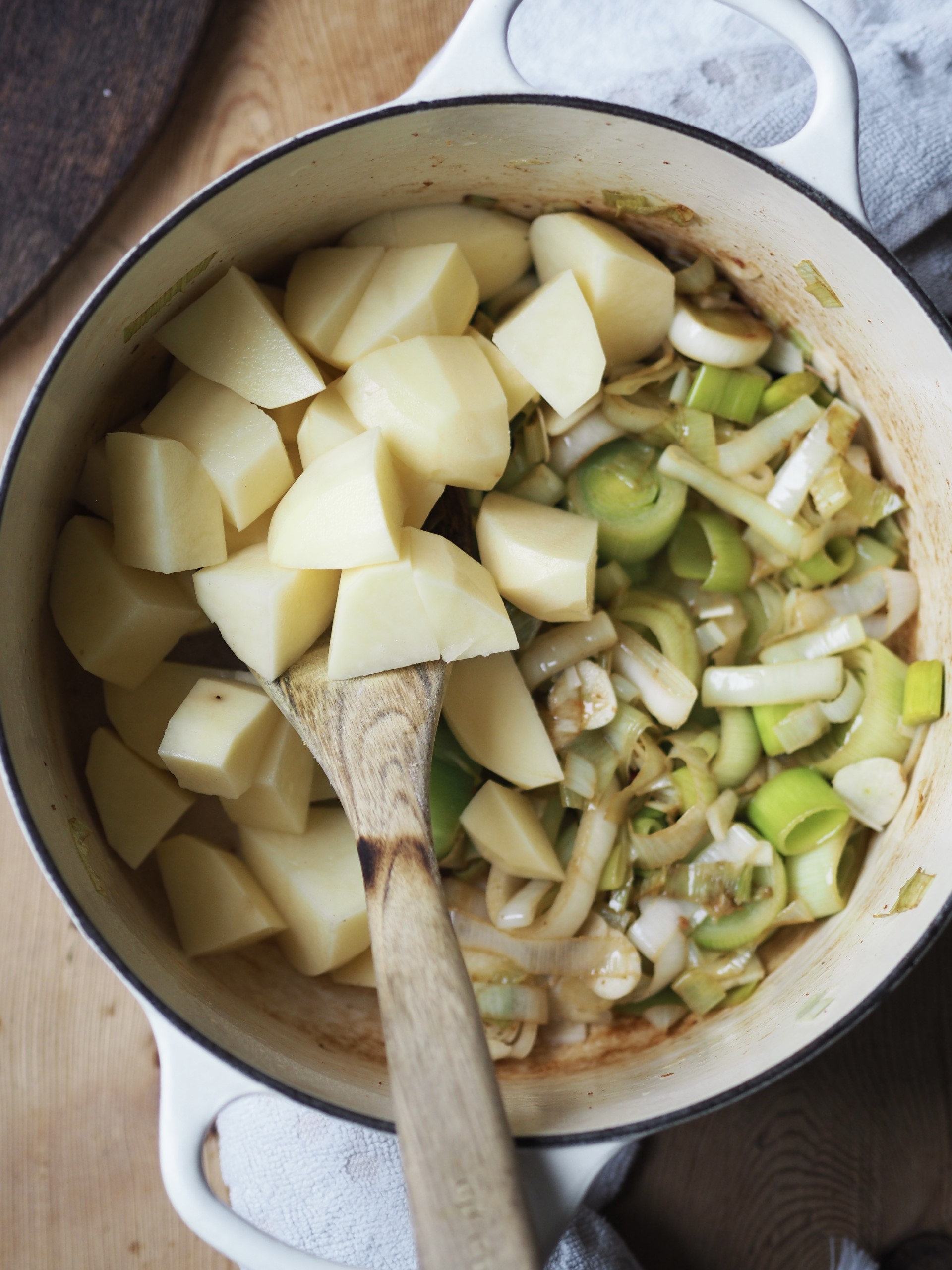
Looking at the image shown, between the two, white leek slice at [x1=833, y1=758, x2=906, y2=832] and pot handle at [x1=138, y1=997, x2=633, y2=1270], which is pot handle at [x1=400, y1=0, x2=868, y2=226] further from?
pot handle at [x1=138, y1=997, x2=633, y2=1270]

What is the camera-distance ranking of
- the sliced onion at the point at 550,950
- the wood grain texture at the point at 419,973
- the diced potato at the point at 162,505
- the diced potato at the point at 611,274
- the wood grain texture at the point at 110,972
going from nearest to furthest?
the wood grain texture at the point at 419,973 < the diced potato at the point at 162,505 < the diced potato at the point at 611,274 < the sliced onion at the point at 550,950 < the wood grain texture at the point at 110,972

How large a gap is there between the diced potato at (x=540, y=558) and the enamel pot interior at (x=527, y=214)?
405mm

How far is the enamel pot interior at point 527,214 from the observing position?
3.30 ft

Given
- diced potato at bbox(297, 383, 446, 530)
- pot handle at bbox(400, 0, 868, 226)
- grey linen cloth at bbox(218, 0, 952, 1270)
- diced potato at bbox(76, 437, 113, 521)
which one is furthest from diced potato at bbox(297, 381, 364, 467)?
grey linen cloth at bbox(218, 0, 952, 1270)

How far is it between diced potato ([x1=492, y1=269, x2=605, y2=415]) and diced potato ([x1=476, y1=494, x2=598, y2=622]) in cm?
14

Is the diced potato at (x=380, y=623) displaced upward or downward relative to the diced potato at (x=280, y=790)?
upward

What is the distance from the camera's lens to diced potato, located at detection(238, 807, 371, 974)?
1.21 meters

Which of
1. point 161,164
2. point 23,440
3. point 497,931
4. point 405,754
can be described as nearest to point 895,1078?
point 497,931

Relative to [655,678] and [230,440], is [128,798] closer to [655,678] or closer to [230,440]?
[230,440]

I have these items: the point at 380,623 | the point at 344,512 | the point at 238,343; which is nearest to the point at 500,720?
the point at 380,623

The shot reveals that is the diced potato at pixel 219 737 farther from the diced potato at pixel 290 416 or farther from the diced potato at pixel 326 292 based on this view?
the diced potato at pixel 326 292

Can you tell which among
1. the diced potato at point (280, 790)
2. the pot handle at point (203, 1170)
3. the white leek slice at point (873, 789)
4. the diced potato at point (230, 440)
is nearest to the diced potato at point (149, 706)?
the diced potato at point (280, 790)

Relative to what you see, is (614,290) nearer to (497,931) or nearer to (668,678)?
Answer: (668,678)

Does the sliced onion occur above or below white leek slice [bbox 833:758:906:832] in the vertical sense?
below
